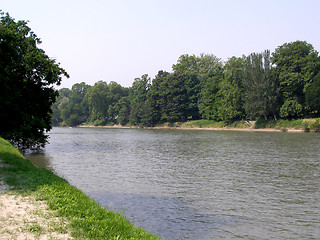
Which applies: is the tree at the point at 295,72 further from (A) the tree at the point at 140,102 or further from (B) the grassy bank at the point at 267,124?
(A) the tree at the point at 140,102

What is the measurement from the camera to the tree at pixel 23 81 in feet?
89.1

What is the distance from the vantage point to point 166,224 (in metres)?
11.1

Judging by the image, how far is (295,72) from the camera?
255 ft

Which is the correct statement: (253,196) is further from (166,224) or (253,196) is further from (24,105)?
(24,105)

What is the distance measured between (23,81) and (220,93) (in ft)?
253

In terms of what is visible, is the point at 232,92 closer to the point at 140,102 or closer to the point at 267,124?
the point at 267,124

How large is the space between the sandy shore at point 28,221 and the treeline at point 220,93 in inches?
2771

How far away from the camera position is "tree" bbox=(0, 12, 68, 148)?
89.1 ft

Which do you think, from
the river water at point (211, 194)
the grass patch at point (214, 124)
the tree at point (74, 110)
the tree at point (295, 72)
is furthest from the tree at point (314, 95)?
the tree at point (74, 110)

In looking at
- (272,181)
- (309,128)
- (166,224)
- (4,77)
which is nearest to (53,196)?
(166,224)

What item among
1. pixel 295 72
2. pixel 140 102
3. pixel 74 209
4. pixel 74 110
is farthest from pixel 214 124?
pixel 74 110

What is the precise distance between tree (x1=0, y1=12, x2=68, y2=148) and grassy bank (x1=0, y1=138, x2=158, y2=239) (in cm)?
1676

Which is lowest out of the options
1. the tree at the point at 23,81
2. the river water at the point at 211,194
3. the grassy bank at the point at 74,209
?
the river water at the point at 211,194

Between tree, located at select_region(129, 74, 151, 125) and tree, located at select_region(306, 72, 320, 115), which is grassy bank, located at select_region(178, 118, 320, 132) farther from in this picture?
tree, located at select_region(129, 74, 151, 125)
